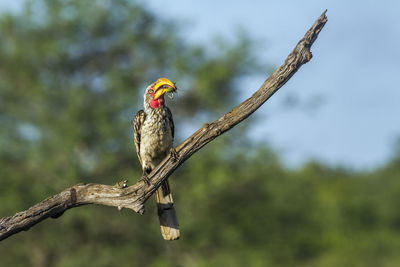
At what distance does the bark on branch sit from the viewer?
431 cm

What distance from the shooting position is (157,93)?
5695 millimetres

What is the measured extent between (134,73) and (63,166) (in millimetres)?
3729

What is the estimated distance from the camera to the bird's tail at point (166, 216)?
5199 mm

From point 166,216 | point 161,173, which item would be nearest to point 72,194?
point 161,173

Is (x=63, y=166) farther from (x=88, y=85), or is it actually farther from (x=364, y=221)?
(x=364, y=221)

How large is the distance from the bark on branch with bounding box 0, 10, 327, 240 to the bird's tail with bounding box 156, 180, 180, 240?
66 centimetres

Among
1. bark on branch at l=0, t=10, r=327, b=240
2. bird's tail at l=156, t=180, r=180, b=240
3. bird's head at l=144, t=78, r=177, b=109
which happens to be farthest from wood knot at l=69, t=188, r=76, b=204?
bird's head at l=144, t=78, r=177, b=109

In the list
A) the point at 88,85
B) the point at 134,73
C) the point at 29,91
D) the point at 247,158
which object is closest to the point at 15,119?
the point at 29,91

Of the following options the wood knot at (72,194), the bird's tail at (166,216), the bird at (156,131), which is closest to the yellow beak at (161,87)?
the bird at (156,131)

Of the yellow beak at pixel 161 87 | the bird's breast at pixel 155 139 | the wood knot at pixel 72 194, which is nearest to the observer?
the wood knot at pixel 72 194

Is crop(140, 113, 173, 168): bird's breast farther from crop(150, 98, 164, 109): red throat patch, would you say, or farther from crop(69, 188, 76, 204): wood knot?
crop(69, 188, 76, 204): wood knot

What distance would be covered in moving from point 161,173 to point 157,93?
124cm

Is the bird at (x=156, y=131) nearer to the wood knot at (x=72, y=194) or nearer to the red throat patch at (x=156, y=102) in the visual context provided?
the red throat patch at (x=156, y=102)

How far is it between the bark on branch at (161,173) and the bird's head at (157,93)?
114 cm
